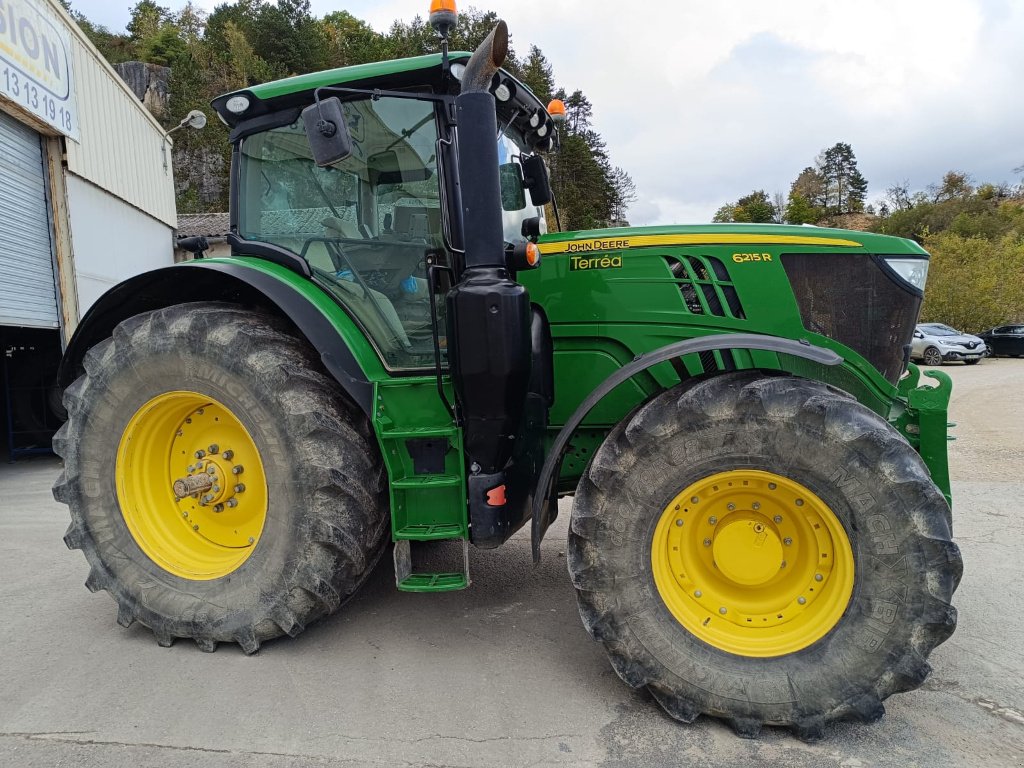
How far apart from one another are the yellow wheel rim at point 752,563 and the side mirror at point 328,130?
1.77 metres

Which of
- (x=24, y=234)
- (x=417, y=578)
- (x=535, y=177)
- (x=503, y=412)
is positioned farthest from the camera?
(x=24, y=234)

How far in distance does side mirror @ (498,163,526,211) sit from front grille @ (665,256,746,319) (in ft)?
2.54

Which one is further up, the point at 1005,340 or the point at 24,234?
the point at 24,234

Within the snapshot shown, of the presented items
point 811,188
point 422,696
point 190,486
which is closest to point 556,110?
point 190,486

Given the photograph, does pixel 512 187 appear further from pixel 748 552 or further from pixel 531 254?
pixel 748 552

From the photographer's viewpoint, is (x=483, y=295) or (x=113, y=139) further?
(x=113, y=139)

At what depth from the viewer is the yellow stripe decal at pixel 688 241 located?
2.78 metres

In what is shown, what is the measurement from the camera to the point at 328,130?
2414mm

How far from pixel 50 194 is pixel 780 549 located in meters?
8.99

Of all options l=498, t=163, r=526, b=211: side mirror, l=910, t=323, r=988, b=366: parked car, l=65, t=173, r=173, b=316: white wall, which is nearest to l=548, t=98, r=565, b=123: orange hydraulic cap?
l=498, t=163, r=526, b=211: side mirror

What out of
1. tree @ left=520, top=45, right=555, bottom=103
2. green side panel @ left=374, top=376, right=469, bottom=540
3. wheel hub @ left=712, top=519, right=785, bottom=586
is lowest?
wheel hub @ left=712, top=519, right=785, bottom=586

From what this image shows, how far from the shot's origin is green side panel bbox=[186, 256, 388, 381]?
2764 mm

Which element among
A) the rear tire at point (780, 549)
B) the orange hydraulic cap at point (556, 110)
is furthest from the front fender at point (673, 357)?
the orange hydraulic cap at point (556, 110)

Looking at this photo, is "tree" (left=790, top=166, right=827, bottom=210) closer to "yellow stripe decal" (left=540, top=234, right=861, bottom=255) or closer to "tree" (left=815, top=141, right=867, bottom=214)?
"tree" (left=815, top=141, right=867, bottom=214)
